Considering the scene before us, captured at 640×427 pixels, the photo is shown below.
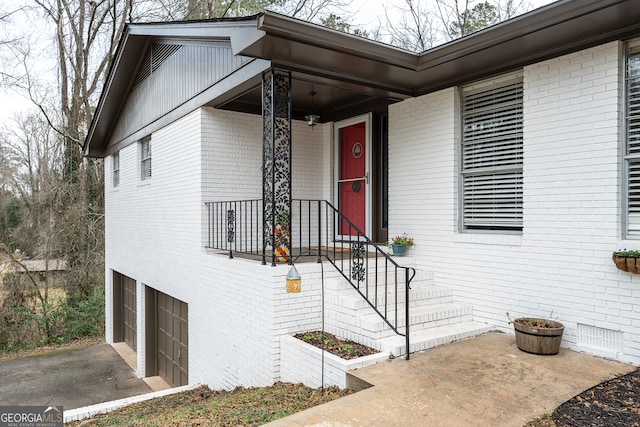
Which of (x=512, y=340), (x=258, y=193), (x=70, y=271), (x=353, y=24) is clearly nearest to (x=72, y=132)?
(x=70, y=271)

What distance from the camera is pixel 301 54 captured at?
15.2ft

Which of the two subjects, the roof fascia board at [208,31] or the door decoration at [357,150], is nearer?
the roof fascia board at [208,31]

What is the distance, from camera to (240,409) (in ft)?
13.1

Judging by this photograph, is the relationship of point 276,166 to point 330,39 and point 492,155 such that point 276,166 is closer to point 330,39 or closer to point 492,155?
point 330,39

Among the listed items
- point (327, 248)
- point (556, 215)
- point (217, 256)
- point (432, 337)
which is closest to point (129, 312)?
point (217, 256)

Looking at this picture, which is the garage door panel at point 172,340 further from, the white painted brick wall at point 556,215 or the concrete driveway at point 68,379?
the white painted brick wall at point 556,215

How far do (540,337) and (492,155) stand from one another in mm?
2181

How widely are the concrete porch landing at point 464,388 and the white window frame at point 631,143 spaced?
4.47 ft

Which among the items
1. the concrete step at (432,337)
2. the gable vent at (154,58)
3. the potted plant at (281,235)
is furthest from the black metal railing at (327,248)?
the gable vent at (154,58)

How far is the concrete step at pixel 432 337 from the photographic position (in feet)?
13.7

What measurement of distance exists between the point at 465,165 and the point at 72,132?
1504 centimetres

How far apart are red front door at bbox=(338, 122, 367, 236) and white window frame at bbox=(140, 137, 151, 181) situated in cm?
427

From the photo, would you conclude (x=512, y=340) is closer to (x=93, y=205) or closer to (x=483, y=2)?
(x=483, y=2)

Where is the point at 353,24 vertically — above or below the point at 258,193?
above
